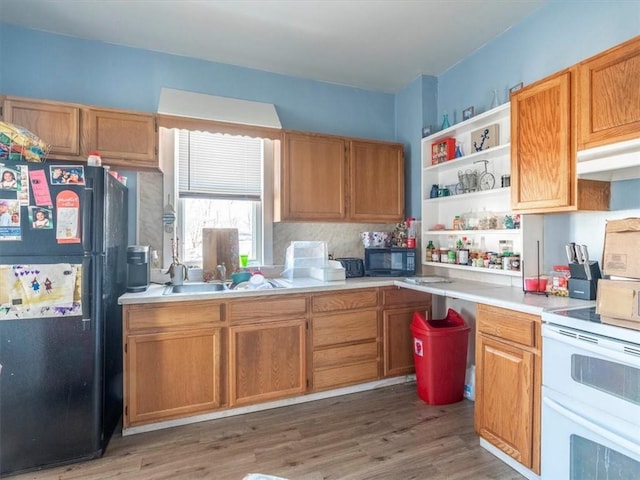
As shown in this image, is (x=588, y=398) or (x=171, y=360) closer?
(x=588, y=398)

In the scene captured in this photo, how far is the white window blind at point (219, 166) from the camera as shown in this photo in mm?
2951

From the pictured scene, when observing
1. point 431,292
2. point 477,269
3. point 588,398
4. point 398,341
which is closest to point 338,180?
point 431,292

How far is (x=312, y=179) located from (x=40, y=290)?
2.05m

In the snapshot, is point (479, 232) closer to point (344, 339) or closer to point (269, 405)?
point (344, 339)

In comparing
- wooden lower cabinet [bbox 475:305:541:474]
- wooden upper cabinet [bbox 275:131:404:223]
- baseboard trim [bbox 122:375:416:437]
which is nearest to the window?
wooden upper cabinet [bbox 275:131:404:223]

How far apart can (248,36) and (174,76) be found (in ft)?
2.45

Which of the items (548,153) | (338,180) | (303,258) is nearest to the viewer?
(548,153)

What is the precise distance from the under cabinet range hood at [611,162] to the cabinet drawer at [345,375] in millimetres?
2001

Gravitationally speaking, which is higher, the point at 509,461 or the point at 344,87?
the point at 344,87

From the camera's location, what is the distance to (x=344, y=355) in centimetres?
276

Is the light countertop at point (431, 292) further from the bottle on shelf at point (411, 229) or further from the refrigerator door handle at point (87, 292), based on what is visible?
the bottle on shelf at point (411, 229)

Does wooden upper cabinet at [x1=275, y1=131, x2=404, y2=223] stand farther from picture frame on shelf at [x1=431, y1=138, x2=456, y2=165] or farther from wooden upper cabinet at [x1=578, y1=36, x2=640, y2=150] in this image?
wooden upper cabinet at [x1=578, y1=36, x2=640, y2=150]

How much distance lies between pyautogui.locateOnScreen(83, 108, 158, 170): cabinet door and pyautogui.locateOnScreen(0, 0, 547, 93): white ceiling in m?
0.67

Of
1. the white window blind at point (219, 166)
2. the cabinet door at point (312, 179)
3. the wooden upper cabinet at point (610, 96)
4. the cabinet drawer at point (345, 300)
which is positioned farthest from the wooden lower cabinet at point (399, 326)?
the wooden upper cabinet at point (610, 96)
